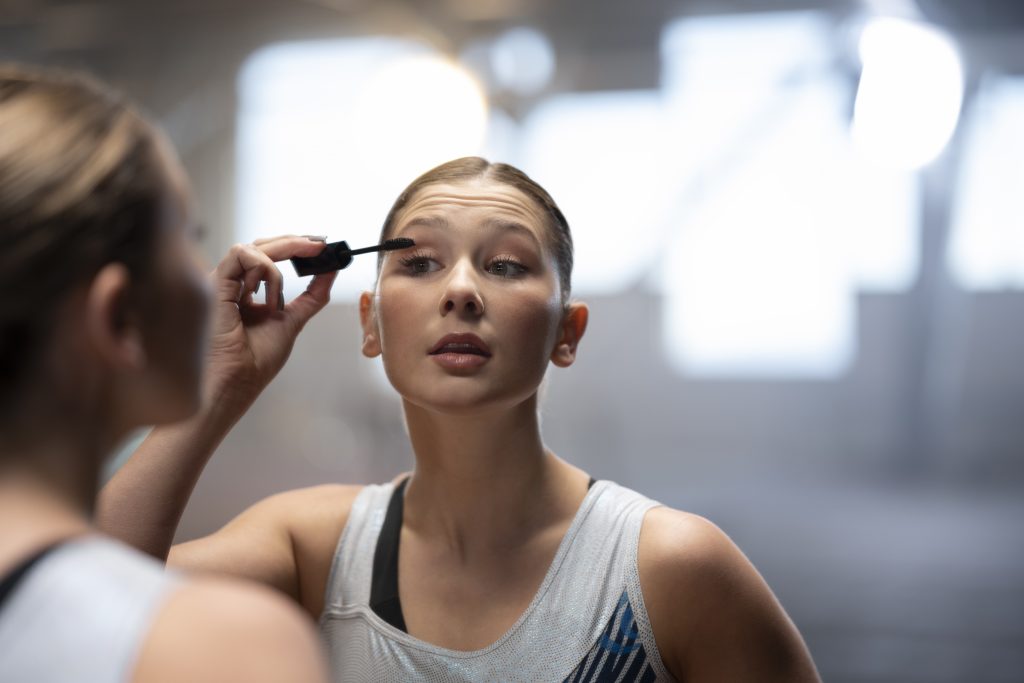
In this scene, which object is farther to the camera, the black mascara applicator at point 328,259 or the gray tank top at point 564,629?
the black mascara applicator at point 328,259

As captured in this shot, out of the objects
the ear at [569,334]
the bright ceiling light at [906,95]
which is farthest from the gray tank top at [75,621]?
the bright ceiling light at [906,95]

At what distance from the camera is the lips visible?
3.38 feet

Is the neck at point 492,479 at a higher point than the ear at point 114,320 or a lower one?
lower

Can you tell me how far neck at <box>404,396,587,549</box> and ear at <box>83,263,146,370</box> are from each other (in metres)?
0.55

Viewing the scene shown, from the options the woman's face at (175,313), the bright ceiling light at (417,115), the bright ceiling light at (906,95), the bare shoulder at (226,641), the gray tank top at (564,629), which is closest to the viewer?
the bare shoulder at (226,641)

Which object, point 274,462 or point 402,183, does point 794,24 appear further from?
point 274,462

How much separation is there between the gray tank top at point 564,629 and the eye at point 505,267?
0.25 m

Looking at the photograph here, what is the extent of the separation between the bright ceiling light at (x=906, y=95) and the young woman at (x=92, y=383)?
2.69 metres

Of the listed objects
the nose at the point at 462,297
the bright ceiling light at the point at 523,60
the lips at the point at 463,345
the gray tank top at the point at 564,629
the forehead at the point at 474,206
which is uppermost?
the bright ceiling light at the point at 523,60

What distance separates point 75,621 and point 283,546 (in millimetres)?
675

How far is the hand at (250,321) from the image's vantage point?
103cm

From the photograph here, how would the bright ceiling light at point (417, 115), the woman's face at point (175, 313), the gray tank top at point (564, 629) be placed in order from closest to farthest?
the woman's face at point (175, 313), the gray tank top at point (564, 629), the bright ceiling light at point (417, 115)

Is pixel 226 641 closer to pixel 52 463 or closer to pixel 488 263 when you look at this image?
pixel 52 463

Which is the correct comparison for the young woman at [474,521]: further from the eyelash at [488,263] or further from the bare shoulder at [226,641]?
the bare shoulder at [226,641]
